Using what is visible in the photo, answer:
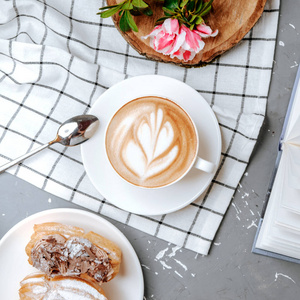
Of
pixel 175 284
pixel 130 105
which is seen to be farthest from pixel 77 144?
pixel 175 284

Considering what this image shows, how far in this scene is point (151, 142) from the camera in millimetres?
902

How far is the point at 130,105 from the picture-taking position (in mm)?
922

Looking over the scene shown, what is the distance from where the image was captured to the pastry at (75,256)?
0.94m

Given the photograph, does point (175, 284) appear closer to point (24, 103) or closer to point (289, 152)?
point (289, 152)

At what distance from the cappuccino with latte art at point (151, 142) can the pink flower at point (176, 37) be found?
4.7 inches

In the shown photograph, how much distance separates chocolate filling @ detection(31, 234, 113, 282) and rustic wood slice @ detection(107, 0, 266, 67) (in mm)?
449

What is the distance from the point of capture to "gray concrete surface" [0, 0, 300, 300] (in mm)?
1032

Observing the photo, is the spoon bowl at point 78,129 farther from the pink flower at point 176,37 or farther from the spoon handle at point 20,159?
the pink flower at point 176,37

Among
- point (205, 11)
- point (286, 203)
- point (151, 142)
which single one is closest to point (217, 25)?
point (205, 11)

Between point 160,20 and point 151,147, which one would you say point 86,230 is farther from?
point 160,20

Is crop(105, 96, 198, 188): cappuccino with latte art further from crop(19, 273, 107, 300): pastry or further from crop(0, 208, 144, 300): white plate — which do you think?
crop(19, 273, 107, 300): pastry

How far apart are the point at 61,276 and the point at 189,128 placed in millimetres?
434

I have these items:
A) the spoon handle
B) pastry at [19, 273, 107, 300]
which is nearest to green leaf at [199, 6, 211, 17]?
the spoon handle

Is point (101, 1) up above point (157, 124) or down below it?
above
